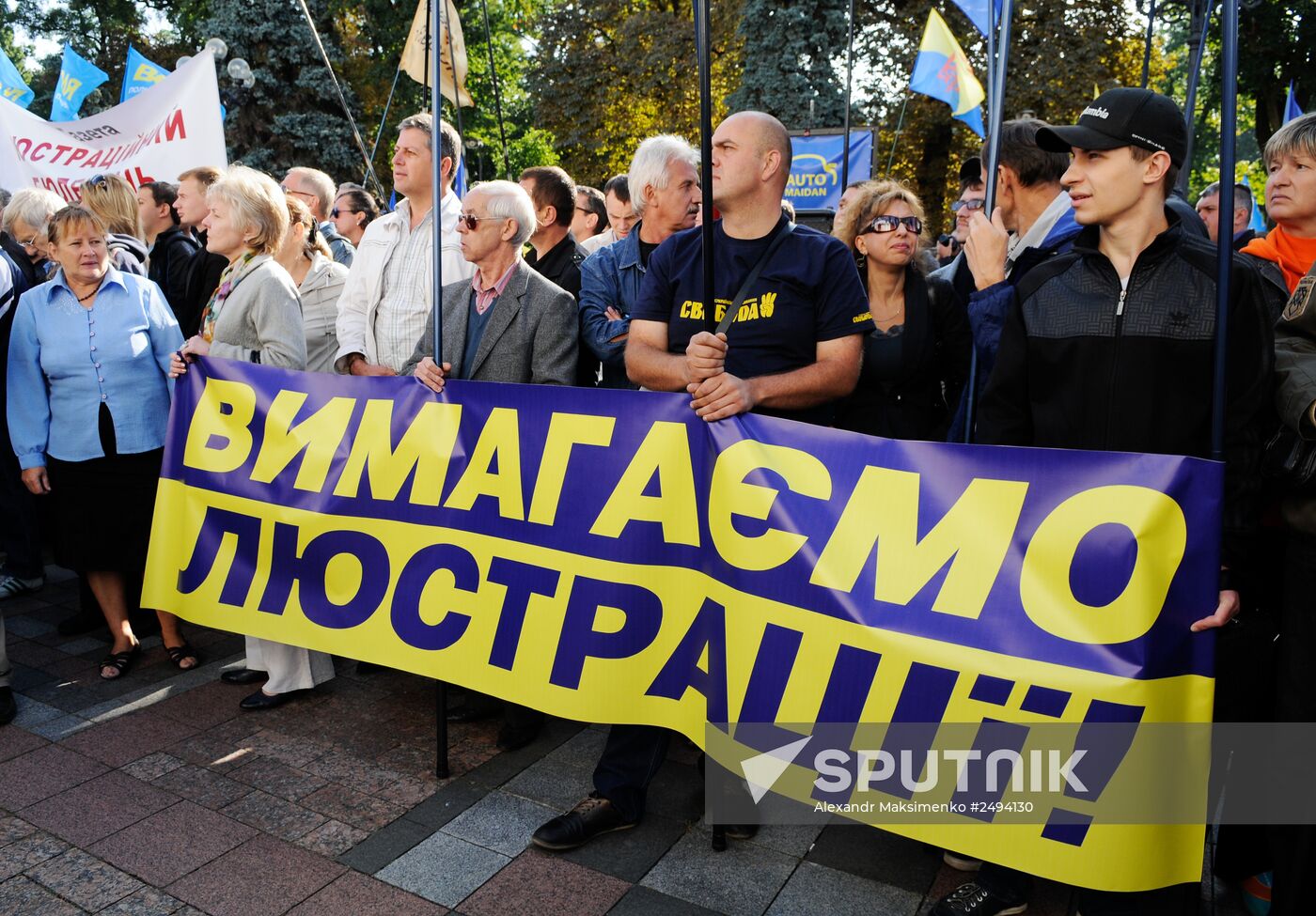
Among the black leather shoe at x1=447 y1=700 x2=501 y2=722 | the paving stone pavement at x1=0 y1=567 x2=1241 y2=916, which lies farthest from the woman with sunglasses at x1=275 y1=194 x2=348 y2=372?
the black leather shoe at x1=447 y1=700 x2=501 y2=722

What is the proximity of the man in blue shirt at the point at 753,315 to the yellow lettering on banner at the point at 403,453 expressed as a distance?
72 cm

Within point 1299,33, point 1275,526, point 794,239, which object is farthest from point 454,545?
point 1299,33

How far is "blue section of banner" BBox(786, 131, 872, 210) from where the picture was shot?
1381cm

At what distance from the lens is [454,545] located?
3.48 m

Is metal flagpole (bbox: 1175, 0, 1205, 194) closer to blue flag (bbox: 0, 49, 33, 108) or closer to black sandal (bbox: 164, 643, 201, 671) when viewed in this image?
black sandal (bbox: 164, 643, 201, 671)

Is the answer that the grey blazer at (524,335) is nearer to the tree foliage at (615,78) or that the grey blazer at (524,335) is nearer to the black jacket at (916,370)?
the black jacket at (916,370)

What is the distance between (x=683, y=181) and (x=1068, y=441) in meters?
2.00

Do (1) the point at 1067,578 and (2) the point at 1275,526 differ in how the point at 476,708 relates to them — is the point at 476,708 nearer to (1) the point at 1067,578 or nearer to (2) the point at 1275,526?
(1) the point at 1067,578

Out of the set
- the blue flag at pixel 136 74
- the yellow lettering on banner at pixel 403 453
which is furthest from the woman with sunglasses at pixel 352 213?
the blue flag at pixel 136 74

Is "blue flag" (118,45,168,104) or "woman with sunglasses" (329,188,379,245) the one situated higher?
"blue flag" (118,45,168,104)

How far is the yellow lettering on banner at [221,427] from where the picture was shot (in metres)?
3.98

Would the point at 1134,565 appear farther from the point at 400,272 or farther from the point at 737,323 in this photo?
the point at 400,272

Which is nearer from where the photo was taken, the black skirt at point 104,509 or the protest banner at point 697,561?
the protest banner at point 697,561

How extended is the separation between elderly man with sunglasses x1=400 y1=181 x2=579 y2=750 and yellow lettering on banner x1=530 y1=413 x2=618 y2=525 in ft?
2.04
